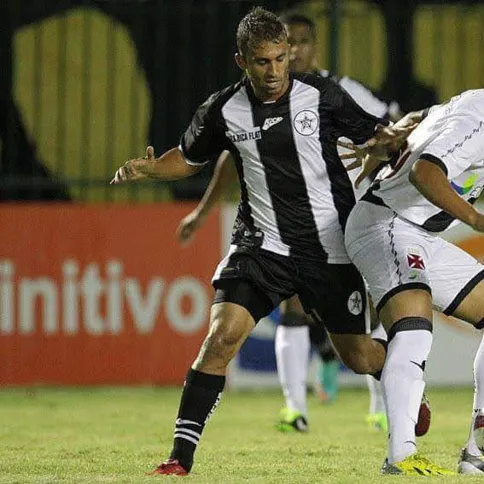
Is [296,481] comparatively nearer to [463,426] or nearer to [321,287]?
[321,287]

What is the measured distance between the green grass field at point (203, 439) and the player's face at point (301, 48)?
86.6 inches

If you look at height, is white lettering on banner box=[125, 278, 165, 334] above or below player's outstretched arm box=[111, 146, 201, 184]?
below

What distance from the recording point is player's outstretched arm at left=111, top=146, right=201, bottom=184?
6711mm

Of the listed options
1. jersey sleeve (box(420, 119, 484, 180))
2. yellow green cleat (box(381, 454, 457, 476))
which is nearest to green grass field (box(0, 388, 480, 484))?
yellow green cleat (box(381, 454, 457, 476))

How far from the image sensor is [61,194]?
13352 mm

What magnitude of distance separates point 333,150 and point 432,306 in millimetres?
882

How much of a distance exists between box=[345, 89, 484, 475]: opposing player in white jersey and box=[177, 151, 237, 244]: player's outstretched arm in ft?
4.92

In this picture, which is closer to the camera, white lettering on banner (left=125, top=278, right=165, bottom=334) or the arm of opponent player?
the arm of opponent player

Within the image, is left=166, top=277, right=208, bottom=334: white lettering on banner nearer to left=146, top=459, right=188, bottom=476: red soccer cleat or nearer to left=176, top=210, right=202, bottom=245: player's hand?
left=176, top=210, right=202, bottom=245: player's hand

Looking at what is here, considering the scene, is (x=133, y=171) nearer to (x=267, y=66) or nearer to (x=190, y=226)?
(x=267, y=66)

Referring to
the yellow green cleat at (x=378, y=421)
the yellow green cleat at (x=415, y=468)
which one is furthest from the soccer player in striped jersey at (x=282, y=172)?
the yellow green cleat at (x=378, y=421)

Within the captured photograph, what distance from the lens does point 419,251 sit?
21.3 feet

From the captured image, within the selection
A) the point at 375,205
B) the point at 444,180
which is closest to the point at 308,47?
the point at 375,205

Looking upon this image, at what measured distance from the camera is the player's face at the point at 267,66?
6535 millimetres
